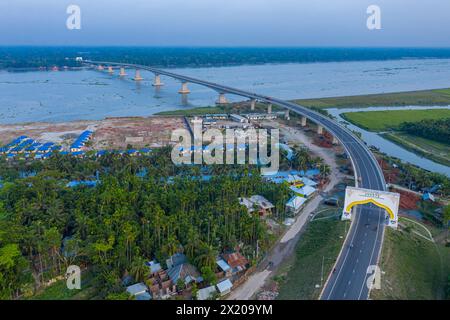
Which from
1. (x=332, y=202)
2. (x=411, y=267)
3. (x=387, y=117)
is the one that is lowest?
(x=411, y=267)

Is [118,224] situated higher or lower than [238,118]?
lower

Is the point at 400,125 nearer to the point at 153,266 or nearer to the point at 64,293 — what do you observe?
the point at 153,266

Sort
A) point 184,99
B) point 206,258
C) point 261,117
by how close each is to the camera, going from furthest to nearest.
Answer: point 184,99 < point 261,117 < point 206,258

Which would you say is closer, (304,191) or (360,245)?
(360,245)

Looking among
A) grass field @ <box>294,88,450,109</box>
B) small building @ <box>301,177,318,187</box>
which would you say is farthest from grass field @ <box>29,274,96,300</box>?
grass field @ <box>294,88,450,109</box>

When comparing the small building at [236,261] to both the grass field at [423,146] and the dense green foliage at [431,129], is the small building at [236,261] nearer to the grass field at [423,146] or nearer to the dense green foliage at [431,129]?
the grass field at [423,146]

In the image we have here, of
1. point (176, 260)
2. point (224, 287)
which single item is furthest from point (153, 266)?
point (224, 287)

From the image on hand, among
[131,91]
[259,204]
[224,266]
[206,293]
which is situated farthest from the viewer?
[131,91]

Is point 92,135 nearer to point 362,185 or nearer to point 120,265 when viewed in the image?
point 120,265
